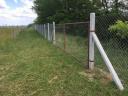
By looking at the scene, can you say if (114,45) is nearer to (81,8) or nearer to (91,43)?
(91,43)

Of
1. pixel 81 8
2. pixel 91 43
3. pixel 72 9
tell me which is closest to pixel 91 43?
pixel 91 43

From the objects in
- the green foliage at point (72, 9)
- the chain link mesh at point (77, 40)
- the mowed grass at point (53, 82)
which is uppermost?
the green foliage at point (72, 9)

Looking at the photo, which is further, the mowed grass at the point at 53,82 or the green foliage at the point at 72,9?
the green foliage at the point at 72,9

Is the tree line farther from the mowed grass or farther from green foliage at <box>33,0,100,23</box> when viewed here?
the mowed grass

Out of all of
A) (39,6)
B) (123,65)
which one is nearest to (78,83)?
(123,65)

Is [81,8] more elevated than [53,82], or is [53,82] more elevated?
[81,8]

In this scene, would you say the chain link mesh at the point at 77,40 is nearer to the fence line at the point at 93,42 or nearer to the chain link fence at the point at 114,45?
the fence line at the point at 93,42

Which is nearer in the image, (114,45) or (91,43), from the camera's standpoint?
(91,43)

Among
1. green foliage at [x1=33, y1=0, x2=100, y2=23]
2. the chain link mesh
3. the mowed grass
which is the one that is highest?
green foliage at [x1=33, y1=0, x2=100, y2=23]

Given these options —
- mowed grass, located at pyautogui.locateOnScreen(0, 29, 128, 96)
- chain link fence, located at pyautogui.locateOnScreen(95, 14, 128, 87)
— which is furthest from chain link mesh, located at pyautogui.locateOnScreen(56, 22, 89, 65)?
mowed grass, located at pyautogui.locateOnScreen(0, 29, 128, 96)

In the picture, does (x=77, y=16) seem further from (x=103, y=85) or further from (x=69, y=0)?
(x=103, y=85)

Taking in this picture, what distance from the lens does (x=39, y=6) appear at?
142ft

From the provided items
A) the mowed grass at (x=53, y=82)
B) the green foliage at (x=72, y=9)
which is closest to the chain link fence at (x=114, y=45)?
the mowed grass at (x=53, y=82)

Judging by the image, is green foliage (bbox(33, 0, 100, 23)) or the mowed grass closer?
the mowed grass
